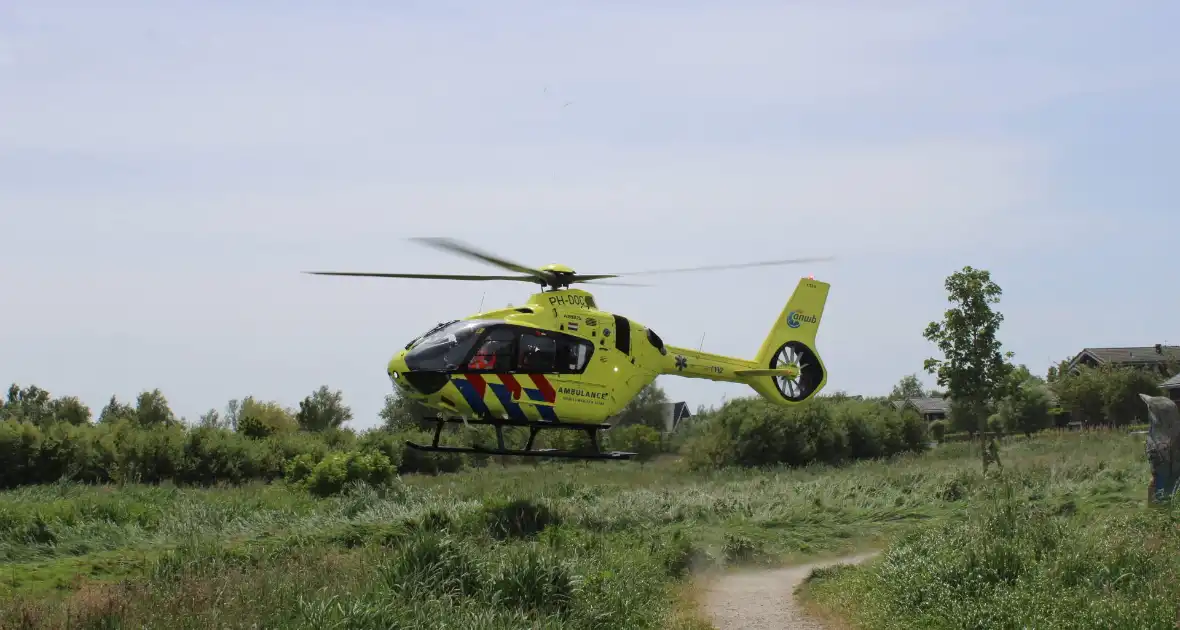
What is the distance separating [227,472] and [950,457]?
84.4 feet

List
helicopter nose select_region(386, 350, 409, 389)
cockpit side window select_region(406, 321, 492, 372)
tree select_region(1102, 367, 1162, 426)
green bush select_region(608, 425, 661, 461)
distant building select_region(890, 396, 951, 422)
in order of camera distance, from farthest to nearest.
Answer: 1. distant building select_region(890, 396, 951, 422)
2. tree select_region(1102, 367, 1162, 426)
3. green bush select_region(608, 425, 661, 461)
4. helicopter nose select_region(386, 350, 409, 389)
5. cockpit side window select_region(406, 321, 492, 372)

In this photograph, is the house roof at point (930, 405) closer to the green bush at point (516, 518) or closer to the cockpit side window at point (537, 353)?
the green bush at point (516, 518)

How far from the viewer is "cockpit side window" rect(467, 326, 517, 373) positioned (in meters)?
21.4

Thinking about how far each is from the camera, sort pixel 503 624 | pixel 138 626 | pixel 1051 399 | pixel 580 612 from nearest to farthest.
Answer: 1. pixel 138 626
2. pixel 503 624
3. pixel 580 612
4. pixel 1051 399

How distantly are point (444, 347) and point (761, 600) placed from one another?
7.70 meters

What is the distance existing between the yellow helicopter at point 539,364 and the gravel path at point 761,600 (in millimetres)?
3877

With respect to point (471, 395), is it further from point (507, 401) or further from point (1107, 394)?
point (1107, 394)

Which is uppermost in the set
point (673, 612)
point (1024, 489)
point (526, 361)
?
point (526, 361)

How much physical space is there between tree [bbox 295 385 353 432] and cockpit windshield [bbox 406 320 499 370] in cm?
3754

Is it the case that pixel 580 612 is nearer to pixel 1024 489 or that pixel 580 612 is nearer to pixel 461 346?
pixel 461 346

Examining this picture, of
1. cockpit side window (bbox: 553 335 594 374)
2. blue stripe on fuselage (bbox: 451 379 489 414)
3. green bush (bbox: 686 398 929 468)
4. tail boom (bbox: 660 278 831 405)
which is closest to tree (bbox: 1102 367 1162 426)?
green bush (bbox: 686 398 929 468)

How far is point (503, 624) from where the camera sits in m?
14.3

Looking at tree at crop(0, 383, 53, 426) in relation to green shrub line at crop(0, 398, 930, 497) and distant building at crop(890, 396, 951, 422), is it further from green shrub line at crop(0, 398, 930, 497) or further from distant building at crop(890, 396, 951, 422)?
distant building at crop(890, 396, 951, 422)

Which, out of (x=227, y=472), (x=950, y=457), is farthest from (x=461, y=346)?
(x=950, y=457)
